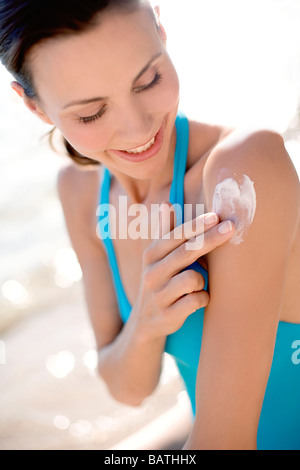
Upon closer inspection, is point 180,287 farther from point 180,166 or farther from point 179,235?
point 180,166

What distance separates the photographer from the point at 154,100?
148 centimetres

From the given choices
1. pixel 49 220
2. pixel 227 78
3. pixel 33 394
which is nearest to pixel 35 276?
pixel 49 220

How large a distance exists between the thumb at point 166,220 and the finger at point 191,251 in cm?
13

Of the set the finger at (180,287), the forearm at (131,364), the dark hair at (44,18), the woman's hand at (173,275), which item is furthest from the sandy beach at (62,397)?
the dark hair at (44,18)

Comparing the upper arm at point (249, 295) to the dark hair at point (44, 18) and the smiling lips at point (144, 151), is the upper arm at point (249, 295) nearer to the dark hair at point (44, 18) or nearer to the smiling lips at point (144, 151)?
the smiling lips at point (144, 151)

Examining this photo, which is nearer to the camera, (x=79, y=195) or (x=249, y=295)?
(x=249, y=295)

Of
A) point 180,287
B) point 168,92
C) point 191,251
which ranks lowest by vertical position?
point 180,287

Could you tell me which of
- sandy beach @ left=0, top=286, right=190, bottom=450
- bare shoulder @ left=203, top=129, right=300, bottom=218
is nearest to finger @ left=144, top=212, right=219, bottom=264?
bare shoulder @ left=203, top=129, right=300, bottom=218

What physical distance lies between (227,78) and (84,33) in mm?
4919

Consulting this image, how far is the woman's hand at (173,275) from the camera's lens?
1.40m

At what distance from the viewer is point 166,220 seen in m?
1.63

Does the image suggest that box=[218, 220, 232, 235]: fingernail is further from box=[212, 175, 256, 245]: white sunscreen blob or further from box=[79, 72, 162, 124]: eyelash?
box=[79, 72, 162, 124]: eyelash

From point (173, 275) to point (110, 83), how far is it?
0.55m

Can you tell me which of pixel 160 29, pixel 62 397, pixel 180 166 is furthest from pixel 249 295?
pixel 62 397
